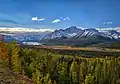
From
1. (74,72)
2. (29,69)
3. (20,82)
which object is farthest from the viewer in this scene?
(74,72)

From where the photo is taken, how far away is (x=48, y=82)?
119750 mm

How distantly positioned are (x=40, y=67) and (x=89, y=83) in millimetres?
28102

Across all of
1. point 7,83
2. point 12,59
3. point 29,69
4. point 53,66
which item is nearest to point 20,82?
point 7,83

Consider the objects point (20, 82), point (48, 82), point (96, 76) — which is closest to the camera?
point (20, 82)

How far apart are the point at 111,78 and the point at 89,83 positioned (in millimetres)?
37009

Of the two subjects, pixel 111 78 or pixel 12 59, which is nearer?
pixel 12 59

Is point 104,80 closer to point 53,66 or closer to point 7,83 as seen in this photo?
point 53,66

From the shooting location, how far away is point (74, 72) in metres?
179

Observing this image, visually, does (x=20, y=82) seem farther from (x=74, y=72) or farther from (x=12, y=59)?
(x=74, y=72)

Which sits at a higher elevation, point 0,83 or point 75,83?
point 0,83

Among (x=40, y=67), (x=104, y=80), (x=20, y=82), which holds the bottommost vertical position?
(x=104, y=80)

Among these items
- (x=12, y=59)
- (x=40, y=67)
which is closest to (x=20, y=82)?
(x=12, y=59)

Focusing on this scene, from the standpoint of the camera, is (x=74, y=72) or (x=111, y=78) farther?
(x=111, y=78)

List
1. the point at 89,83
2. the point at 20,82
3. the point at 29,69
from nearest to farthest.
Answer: the point at 20,82, the point at 29,69, the point at 89,83
